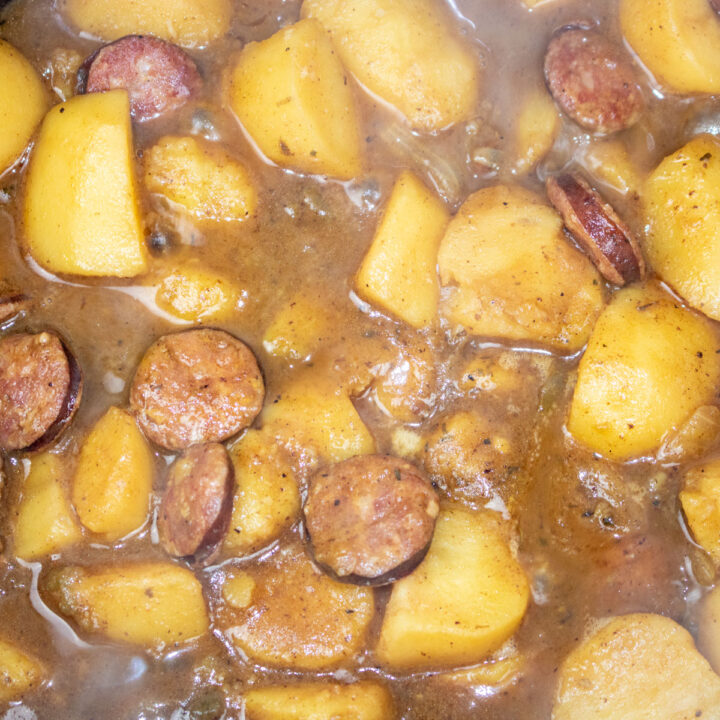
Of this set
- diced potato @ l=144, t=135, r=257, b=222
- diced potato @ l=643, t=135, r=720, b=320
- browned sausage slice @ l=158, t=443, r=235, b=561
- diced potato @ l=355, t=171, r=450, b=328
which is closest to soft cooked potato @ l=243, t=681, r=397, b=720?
browned sausage slice @ l=158, t=443, r=235, b=561

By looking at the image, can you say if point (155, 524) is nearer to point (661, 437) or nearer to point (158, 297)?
point (158, 297)

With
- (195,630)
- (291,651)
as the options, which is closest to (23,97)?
(195,630)

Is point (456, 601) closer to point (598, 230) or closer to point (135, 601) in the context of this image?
point (135, 601)

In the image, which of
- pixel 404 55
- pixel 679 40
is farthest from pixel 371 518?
pixel 679 40

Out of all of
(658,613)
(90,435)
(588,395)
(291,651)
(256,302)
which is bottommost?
(658,613)

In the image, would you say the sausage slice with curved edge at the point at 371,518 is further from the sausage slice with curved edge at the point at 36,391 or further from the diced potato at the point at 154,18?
the diced potato at the point at 154,18

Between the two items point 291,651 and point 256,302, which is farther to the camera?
point 256,302

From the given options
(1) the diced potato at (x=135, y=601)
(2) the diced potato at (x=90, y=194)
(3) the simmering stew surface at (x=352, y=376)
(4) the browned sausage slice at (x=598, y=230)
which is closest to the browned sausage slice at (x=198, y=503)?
(3) the simmering stew surface at (x=352, y=376)
